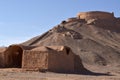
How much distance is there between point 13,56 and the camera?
36.4 meters

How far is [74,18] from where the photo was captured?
7444 centimetres

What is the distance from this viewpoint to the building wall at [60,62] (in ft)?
102

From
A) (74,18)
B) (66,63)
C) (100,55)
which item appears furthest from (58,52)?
(74,18)

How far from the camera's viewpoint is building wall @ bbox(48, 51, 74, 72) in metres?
31.0

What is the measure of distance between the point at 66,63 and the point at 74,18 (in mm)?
42096

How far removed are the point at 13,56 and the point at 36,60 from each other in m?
6.36

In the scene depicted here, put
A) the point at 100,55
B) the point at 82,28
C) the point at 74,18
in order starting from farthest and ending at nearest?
the point at 74,18 < the point at 82,28 < the point at 100,55

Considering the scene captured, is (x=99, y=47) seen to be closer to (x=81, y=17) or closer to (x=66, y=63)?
(x=81, y=17)

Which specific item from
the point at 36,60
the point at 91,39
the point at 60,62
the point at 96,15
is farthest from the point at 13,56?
the point at 96,15

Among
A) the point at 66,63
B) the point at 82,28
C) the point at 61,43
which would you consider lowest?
the point at 66,63

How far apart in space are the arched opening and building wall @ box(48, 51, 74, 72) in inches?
234

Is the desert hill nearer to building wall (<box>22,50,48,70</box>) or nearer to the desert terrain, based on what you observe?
the desert terrain

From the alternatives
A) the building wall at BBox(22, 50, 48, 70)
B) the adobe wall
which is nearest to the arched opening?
the building wall at BBox(22, 50, 48, 70)

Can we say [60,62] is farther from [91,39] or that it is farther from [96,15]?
[96,15]
